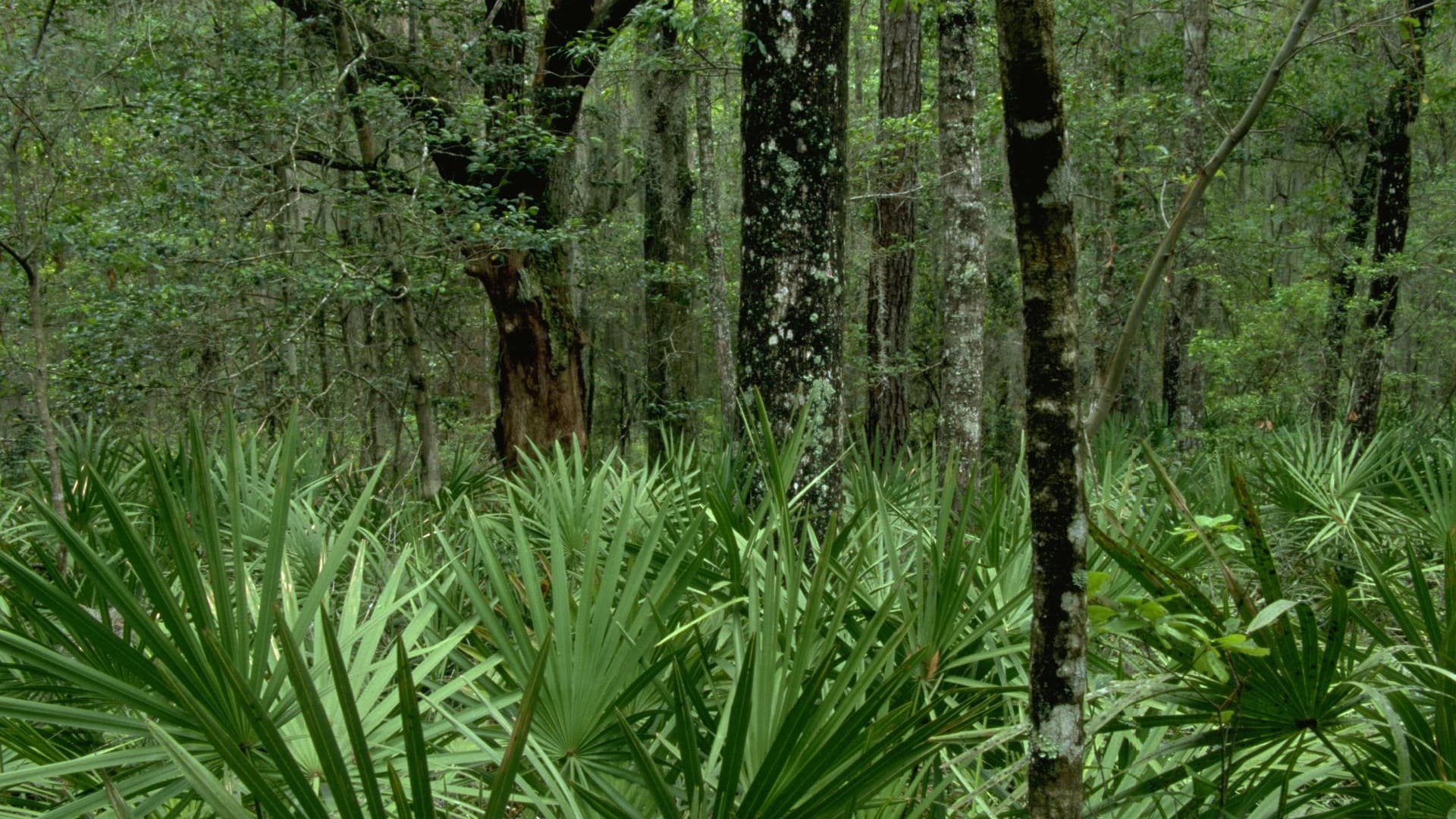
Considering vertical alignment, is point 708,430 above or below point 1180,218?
below

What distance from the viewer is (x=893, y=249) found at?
1070 cm

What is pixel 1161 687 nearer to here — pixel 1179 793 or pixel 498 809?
pixel 1179 793

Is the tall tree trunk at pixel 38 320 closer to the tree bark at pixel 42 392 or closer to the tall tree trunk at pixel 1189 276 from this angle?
the tree bark at pixel 42 392

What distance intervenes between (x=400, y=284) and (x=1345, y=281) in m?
10.8

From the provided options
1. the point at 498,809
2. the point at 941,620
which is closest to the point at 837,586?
the point at 941,620

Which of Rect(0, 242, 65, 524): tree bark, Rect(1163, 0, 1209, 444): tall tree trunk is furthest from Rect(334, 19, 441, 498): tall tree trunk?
Rect(1163, 0, 1209, 444): tall tree trunk

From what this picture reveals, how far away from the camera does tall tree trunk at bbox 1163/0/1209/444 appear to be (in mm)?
10500

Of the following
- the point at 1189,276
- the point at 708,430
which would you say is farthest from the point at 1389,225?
the point at 708,430

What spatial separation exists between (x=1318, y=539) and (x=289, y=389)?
26.1 feet

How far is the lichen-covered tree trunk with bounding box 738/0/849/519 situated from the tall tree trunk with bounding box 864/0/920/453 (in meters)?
5.01

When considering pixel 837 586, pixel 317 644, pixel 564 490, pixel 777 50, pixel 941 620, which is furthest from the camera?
pixel 777 50

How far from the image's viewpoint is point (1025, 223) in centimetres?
196

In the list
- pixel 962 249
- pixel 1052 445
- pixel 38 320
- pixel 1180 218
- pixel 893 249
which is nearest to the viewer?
pixel 1180 218

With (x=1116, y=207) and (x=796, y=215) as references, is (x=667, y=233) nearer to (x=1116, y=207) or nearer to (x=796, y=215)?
(x=1116, y=207)
